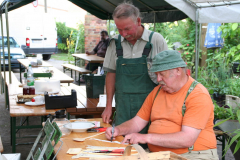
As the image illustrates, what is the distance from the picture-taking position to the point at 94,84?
4289 millimetres

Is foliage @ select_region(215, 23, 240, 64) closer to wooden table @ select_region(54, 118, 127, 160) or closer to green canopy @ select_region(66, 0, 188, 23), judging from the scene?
green canopy @ select_region(66, 0, 188, 23)

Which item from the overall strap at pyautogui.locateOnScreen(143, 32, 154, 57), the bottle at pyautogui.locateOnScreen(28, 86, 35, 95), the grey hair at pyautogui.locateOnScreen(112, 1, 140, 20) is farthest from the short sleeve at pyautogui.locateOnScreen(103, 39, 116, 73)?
the bottle at pyautogui.locateOnScreen(28, 86, 35, 95)

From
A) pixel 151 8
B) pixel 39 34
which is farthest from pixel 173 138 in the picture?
pixel 39 34

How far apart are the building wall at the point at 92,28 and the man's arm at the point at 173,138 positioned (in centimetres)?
1102

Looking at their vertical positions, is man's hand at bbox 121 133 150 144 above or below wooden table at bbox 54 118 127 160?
above

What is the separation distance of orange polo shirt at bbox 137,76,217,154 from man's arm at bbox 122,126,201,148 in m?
0.05

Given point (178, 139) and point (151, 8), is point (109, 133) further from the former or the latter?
point (151, 8)

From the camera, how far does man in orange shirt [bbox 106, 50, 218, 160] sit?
2.21 metres

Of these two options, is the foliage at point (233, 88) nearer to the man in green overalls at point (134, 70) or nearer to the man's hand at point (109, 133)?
the man in green overalls at point (134, 70)

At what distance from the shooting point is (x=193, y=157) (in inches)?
88.3

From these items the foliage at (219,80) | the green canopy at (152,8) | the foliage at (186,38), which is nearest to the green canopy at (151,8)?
the green canopy at (152,8)

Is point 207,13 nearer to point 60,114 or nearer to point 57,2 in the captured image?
point 60,114

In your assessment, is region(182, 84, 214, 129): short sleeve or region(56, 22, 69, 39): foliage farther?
region(56, 22, 69, 39): foliage

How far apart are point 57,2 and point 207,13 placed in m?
29.2
